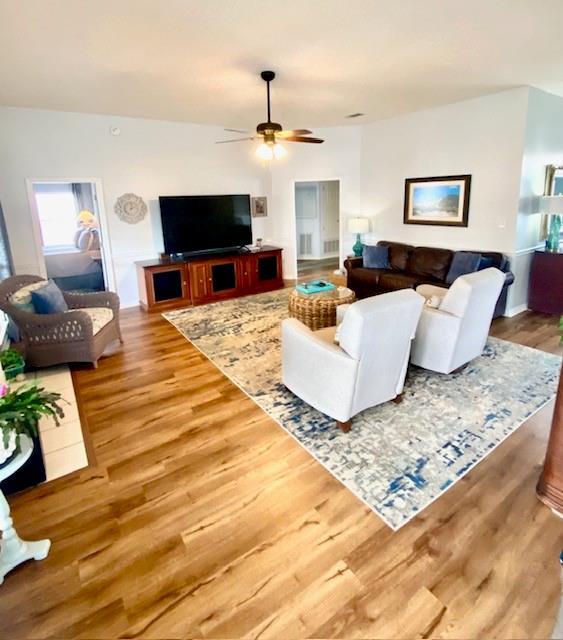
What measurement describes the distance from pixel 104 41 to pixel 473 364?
4.32 m

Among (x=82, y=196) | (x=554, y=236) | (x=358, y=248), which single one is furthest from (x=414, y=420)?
(x=82, y=196)

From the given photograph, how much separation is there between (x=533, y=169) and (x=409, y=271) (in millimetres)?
2015

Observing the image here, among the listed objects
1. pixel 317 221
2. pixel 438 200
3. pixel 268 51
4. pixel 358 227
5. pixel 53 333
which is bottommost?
pixel 53 333

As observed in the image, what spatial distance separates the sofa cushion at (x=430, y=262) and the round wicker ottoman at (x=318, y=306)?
172 cm

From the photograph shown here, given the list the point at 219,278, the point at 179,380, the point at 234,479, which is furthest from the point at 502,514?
the point at 219,278

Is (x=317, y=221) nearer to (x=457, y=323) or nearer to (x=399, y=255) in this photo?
(x=399, y=255)

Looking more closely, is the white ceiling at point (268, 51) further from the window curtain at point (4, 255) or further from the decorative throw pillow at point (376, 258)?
the decorative throw pillow at point (376, 258)

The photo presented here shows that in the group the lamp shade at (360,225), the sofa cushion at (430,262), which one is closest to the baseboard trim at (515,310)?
the sofa cushion at (430,262)

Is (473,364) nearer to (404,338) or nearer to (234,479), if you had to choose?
(404,338)

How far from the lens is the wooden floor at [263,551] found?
1644mm

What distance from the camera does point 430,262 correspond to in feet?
18.7

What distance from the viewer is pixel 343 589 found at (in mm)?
1762

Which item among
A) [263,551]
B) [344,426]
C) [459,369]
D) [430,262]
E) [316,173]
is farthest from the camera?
[316,173]

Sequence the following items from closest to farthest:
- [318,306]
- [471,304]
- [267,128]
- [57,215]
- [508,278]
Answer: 1. [471,304]
2. [267,128]
3. [318,306]
4. [508,278]
5. [57,215]
